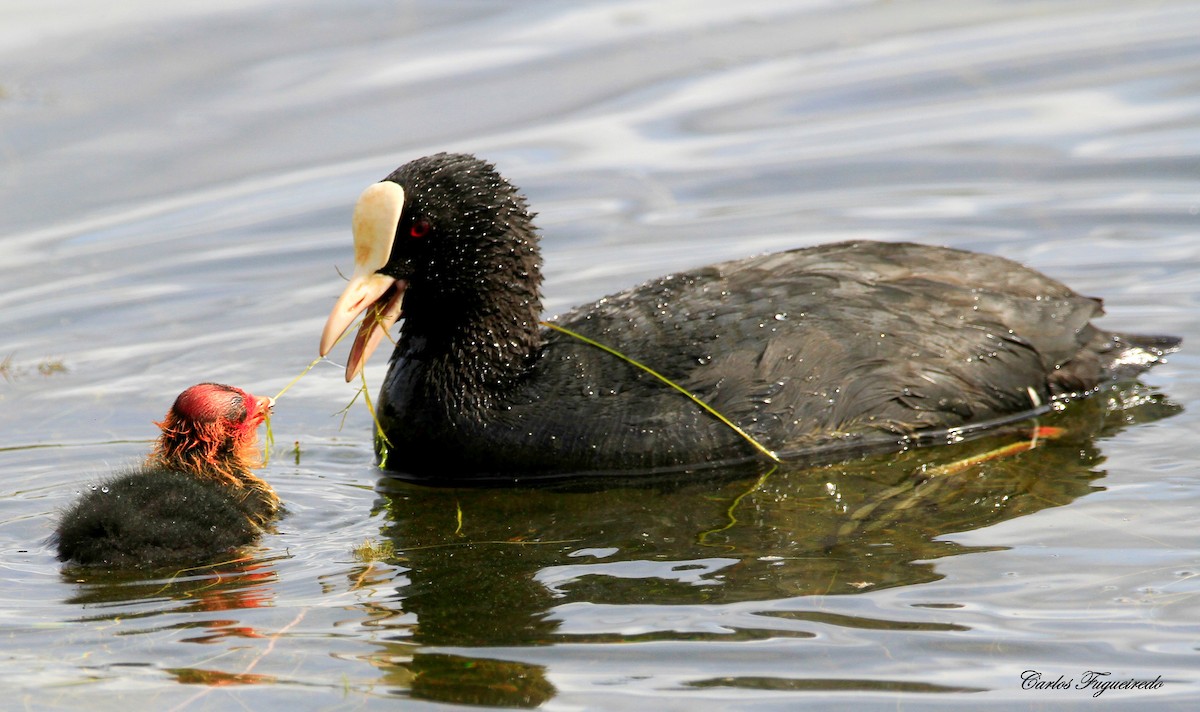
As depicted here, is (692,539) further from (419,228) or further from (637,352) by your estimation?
(419,228)

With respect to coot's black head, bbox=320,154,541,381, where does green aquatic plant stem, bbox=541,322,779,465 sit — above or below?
below

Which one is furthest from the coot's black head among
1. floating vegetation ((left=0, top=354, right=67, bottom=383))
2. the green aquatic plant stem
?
floating vegetation ((left=0, top=354, right=67, bottom=383))

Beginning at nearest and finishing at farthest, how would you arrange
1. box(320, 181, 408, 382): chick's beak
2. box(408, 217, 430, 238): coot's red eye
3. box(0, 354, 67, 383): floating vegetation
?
1. box(320, 181, 408, 382): chick's beak
2. box(408, 217, 430, 238): coot's red eye
3. box(0, 354, 67, 383): floating vegetation

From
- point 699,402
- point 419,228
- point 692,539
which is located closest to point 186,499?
point 419,228

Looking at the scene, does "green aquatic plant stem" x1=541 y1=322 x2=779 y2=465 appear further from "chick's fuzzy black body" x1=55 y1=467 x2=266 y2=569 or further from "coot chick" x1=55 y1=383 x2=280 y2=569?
"chick's fuzzy black body" x1=55 y1=467 x2=266 y2=569

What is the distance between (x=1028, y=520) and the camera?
614 centimetres

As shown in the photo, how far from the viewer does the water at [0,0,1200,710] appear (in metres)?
5.05

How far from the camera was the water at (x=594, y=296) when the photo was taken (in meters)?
5.05

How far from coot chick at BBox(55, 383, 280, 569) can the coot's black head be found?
2.07ft

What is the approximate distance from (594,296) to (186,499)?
143 inches

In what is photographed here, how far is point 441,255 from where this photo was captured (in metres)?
6.98

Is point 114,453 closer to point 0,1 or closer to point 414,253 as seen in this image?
point 414,253

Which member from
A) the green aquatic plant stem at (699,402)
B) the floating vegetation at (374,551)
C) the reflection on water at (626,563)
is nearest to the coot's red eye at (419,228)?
the green aquatic plant stem at (699,402)

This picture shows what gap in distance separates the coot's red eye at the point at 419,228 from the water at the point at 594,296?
1.08 meters
